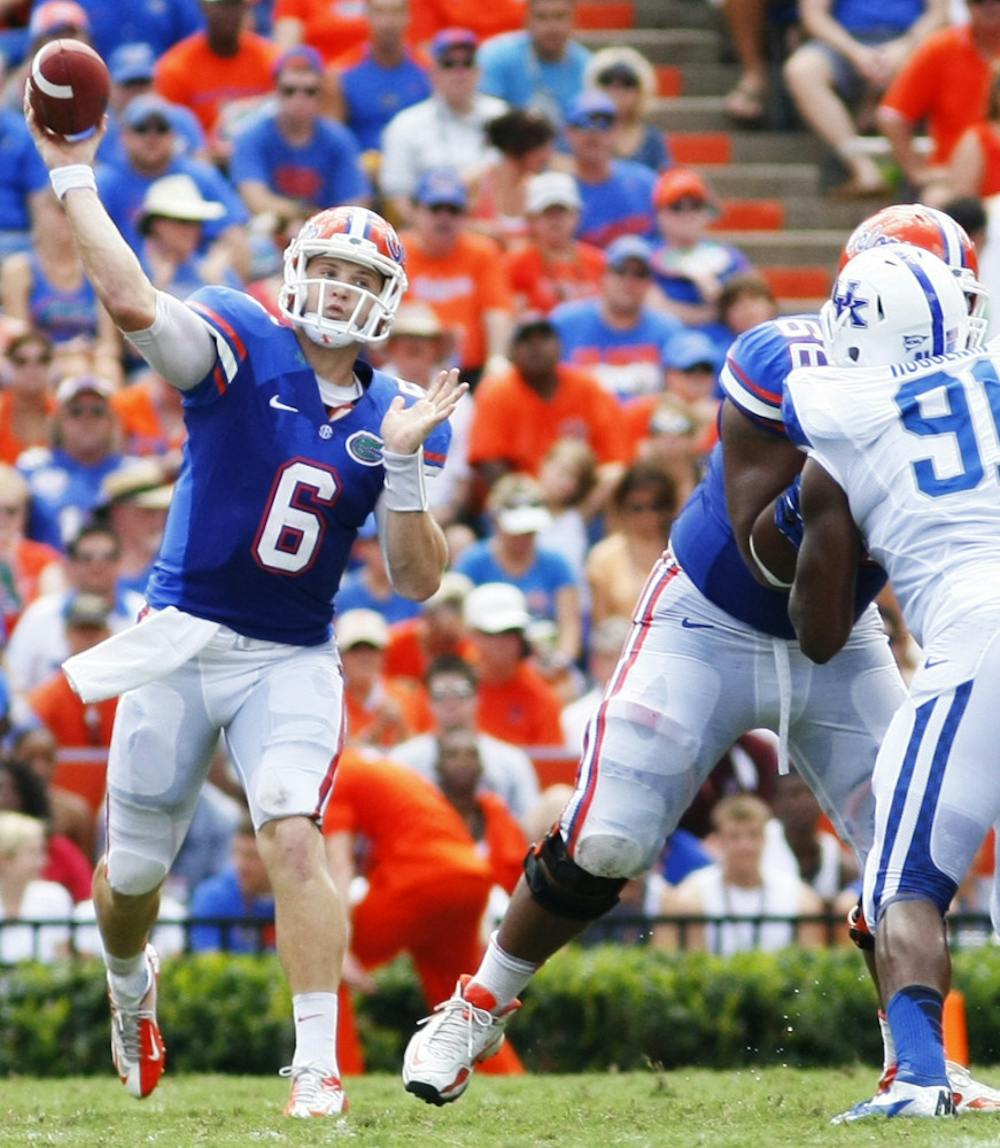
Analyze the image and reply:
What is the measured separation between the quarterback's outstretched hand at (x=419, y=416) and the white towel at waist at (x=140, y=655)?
64 cm

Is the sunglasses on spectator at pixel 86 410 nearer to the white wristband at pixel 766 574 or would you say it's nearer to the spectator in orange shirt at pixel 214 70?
the spectator in orange shirt at pixel 214 70

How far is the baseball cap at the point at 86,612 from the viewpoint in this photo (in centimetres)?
968

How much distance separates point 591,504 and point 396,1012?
3.43 meters

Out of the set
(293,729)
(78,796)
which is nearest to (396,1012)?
(78,796)

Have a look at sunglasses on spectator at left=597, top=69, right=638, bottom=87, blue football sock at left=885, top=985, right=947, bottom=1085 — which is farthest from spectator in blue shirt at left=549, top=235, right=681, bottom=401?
blue football sock at left=885, top=985, right=947, bottom=1085

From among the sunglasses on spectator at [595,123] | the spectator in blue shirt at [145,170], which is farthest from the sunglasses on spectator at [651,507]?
the sunglasses on spectator at [595,123]

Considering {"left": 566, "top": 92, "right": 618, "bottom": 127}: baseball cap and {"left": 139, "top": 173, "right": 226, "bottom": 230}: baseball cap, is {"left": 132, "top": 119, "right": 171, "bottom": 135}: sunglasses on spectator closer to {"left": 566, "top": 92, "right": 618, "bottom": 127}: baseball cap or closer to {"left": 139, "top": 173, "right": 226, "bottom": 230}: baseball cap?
{"left": 139, "top": 173, "right": 226, "bottom": 230}: baseball cap

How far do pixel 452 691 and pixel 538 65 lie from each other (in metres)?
5.63

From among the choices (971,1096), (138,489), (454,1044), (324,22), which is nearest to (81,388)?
(138,489)

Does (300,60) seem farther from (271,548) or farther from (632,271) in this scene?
(271,548)

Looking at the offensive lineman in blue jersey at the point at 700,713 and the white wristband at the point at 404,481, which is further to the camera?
the white wristband at the point at 404,481

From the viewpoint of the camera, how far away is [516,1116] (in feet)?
18.8

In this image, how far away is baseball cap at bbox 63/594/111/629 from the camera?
9.68 metres

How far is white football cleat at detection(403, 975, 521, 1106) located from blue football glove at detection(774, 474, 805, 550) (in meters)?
1.43
